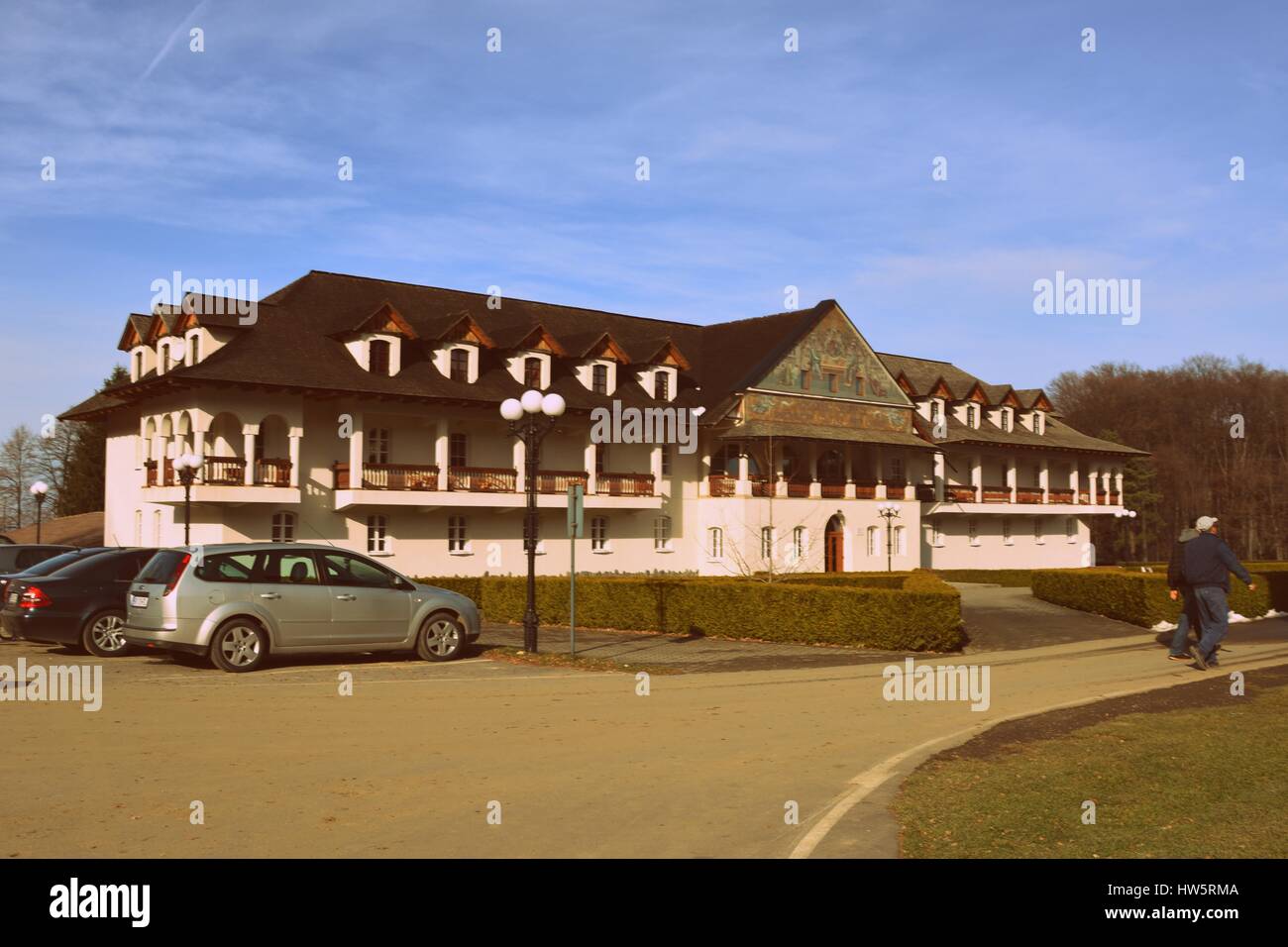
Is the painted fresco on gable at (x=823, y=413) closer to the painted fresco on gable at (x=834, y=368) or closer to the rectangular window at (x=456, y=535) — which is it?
the painted fresco on gable at (x=834, y=368)

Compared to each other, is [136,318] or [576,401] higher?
[136,318]

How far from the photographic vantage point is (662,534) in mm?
46875

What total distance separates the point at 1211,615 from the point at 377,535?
27.7 m

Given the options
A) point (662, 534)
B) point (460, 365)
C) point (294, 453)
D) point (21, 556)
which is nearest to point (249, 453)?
point (294, 453)

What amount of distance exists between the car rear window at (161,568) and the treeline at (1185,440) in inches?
3183

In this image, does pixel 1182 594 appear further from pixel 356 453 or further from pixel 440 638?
pixel 356 453

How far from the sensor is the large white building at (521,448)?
36062mm

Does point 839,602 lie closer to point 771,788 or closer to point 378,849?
point 771,788

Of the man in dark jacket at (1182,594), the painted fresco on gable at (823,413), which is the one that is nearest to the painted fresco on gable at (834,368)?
the painted fresco on gable at (823,413)

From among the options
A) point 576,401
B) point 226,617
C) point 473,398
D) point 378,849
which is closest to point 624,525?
point 576,401

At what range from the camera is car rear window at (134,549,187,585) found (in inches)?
606

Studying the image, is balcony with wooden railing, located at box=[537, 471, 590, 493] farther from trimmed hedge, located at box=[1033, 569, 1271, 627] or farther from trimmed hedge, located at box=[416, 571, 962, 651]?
trimmed hedge, located at box=[1033, 569, 1271, 627]

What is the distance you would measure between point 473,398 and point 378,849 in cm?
3254

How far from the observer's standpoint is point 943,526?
57875 mm
